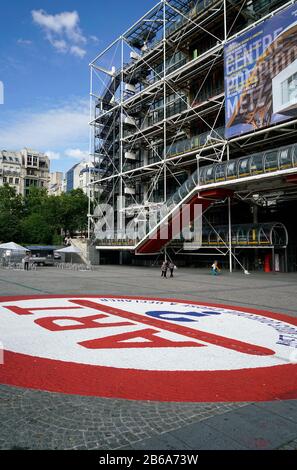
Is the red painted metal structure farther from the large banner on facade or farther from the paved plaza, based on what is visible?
the paved plaza

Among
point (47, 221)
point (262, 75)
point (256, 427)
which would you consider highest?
point (262, 75)

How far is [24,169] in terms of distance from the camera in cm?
10794

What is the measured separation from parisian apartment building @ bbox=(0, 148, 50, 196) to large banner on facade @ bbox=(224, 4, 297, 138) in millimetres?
87042

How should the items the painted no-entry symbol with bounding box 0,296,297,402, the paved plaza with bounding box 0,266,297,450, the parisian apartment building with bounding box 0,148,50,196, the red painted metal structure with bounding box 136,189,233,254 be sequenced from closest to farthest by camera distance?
1. the paved plaza with bounding box 0,266,297,450
2. the painted no-entry symbol with bounding box 0,296,297,402
3. the red painted metal structure with bounding box 136,189,233,254
4. the parisian apartment building with bounding box 0,148,50,196

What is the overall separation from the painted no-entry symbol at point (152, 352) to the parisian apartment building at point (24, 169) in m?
102

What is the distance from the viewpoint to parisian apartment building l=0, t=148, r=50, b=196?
104 meters

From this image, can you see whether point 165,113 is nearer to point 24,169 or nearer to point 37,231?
point 37,231

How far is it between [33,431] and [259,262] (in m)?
28.3

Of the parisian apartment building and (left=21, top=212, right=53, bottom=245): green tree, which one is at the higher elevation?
the parisian apartment building

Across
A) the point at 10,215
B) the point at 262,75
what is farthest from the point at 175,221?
the point at 10,215

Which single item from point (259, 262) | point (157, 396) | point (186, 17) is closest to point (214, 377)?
point (157, 396)

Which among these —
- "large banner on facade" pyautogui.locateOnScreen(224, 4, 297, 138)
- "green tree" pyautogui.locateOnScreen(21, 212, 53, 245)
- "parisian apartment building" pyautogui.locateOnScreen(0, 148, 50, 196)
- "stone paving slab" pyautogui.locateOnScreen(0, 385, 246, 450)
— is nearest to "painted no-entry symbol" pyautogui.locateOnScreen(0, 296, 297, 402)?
"stone paving slab" pyautogui.locateOnScreen(0, 385, 246, 450)

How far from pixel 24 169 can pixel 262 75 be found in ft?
309

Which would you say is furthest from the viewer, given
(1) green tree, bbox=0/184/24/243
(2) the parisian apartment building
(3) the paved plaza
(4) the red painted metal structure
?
(2) the parisian apartment building
